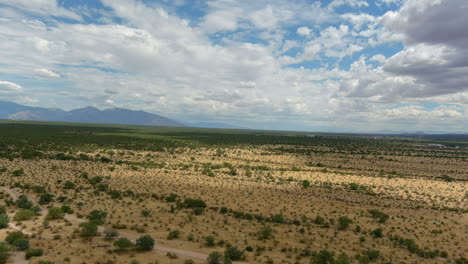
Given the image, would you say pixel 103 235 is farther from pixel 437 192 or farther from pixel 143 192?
pixel 437 192

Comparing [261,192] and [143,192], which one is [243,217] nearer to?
[261,192]

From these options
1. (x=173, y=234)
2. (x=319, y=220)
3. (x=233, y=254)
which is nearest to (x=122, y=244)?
(x=173, y=234)

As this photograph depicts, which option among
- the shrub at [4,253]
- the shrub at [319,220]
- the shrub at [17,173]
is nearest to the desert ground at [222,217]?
the shrub at [17,173]

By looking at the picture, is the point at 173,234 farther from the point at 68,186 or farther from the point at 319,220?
the point at 68,186

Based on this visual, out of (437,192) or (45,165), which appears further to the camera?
(45,165)

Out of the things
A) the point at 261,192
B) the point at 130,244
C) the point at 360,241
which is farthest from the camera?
the point at 261,192

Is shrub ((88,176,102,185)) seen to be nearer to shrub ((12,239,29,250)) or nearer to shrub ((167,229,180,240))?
shrub ((12,239,29,250))

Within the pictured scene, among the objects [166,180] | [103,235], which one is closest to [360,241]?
[103,235]

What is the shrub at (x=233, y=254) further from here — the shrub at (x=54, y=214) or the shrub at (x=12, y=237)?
the shrub at (x=54, y=214)

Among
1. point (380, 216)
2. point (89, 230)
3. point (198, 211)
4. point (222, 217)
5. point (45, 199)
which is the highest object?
point (89, 230)

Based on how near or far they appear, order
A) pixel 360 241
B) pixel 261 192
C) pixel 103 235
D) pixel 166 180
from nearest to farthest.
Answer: pixel 103 235
pixel 360 241
pixel 261 192
pixel 166 180
